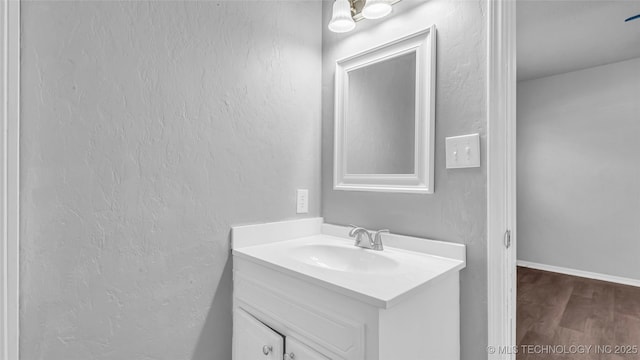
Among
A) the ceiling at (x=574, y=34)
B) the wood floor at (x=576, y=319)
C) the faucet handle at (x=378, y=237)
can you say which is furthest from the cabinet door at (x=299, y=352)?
the ceiling at (x=574, y=34)

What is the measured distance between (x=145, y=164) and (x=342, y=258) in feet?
2.76

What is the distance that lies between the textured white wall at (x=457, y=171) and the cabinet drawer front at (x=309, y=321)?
1.67 ft

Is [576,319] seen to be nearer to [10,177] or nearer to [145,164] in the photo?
[145,164]

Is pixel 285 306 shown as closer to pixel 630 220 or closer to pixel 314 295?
pixel 314 295

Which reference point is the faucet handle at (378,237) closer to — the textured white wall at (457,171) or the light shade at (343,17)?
the textured white wall at (457,171)

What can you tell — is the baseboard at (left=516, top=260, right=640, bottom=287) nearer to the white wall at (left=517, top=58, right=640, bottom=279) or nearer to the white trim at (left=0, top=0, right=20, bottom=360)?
the white wall at (left=517, top=58, right=640, bottom=279)

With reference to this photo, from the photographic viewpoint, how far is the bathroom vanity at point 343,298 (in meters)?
0.79

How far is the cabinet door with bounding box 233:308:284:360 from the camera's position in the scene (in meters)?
1.01

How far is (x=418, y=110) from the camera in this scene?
1.23 meters

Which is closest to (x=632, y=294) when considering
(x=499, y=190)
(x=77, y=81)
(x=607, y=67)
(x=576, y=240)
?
(x=576, y=240)

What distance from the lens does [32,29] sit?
0.84m

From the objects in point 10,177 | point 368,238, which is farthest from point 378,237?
point 10,177

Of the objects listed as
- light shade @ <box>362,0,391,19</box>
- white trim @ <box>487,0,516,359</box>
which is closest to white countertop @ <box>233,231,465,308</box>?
white trim @ <box>487,0,516,359</box>

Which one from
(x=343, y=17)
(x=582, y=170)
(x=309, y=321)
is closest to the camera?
(x=309, y=321)
